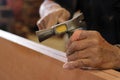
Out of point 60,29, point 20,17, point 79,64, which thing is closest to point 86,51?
point 79,64

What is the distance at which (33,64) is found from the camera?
69 cm

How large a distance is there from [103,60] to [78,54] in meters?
0.06

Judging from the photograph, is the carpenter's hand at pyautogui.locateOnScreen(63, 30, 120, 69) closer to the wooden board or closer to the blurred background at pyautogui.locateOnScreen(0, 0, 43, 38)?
the wooden board

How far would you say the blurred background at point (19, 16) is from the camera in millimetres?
2342

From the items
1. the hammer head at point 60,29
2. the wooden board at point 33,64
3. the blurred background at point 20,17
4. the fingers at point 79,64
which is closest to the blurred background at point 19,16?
the blurred background at point 20,17

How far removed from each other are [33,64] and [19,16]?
1.74 m

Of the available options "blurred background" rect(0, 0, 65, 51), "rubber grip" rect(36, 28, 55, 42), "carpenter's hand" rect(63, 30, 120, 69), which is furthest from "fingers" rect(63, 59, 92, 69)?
"blurred background" rect(0, 0, 65, 51)

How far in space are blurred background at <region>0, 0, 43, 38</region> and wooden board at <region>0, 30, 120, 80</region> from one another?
156cm

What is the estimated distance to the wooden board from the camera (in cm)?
57

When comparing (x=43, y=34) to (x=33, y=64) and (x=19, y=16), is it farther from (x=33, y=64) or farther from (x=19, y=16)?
(x=19, y=16)

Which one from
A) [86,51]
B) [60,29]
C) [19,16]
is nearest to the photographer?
[86,51]

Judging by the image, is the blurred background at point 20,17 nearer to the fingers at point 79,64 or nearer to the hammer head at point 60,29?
the hammer head at point 60,29

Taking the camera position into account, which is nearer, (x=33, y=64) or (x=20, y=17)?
(x=33, y=64)

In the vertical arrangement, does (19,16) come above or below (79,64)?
below
